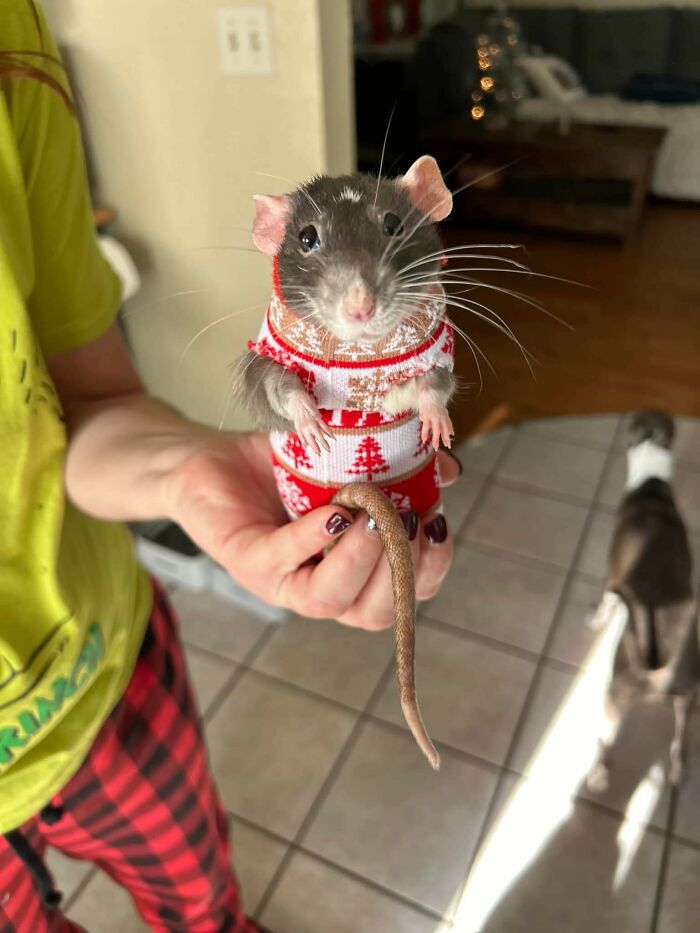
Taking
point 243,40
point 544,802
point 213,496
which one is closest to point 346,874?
point 544,802

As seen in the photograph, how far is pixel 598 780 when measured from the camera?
1.37 meters

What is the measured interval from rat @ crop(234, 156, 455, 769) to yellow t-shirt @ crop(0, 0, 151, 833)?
0.21 meters

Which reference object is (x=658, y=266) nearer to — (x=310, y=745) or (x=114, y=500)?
(x=310, y=745)

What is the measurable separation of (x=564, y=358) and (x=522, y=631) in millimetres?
1379

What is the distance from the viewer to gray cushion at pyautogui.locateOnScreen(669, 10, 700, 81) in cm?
349

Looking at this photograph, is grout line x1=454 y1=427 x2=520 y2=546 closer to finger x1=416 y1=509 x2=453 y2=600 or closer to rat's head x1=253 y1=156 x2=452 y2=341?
finger x1=416 y1=509 x2=453 y2=600

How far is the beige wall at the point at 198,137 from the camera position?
801mm

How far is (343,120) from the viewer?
707 mm

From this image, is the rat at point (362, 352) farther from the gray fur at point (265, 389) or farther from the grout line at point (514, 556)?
the grout line at point (514, 556)

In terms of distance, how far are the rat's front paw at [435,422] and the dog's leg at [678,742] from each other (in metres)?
1.15

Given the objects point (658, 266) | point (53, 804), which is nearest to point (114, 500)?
point (53, 804)

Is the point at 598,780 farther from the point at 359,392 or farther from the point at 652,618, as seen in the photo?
the point at 359,392

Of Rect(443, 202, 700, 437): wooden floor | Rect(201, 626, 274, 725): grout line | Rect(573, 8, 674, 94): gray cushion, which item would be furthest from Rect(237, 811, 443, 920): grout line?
Rect(573, 8, 674, 94): gray cushion

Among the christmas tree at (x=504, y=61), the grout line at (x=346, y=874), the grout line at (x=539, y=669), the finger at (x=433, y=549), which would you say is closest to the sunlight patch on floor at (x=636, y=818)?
the grout line at (x=539, y=669)
